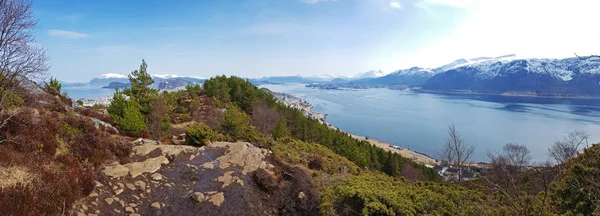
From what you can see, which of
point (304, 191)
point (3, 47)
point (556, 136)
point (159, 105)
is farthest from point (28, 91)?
point (556, 136)

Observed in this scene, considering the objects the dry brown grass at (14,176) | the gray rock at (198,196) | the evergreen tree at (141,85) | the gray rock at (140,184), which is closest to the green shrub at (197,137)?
the gray rock at (140,184)

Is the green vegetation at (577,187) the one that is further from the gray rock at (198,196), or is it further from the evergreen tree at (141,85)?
the evergreen tree at (141,85)

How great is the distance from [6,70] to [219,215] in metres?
6.85

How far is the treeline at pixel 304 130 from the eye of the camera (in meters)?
35.8

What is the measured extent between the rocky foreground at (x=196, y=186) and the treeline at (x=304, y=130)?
21028mm

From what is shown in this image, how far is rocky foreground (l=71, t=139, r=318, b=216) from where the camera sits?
8.04 meters

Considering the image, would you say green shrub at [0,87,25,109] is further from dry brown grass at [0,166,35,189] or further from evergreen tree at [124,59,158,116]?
evergreen tree at [124,59,158,116]

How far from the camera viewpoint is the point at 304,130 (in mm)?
39062

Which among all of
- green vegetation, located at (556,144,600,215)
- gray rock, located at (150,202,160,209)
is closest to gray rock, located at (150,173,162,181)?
gray rock, located at (150,202,160,209)

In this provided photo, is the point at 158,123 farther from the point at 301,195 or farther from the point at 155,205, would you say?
the point at 301,195

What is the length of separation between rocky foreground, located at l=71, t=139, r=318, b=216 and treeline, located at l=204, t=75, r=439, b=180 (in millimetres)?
21028

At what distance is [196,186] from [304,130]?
2981 centimetres

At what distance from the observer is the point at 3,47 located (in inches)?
289

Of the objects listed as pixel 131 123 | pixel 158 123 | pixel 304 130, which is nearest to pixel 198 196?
pixel 131 123
